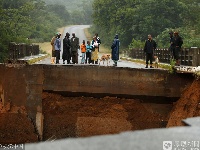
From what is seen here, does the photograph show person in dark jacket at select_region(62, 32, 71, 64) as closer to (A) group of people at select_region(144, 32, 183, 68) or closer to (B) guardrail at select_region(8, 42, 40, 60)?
(B) guardrail at select_region(8, 42, 40, 60)

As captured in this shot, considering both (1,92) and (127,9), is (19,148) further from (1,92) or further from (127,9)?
(127,9)

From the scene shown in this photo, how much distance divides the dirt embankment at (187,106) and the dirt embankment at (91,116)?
0.84m

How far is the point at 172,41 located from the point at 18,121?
24.0ft

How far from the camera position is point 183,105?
623 inches

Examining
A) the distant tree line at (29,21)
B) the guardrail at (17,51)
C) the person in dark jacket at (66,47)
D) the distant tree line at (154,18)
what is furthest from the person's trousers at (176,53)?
the distant tree line at (154,18)

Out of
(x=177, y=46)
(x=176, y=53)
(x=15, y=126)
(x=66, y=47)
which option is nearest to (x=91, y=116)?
(x=15, y=126)

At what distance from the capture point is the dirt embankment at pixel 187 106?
15.0 meters

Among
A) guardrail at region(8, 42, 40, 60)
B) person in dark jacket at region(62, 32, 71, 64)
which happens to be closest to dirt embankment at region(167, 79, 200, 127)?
person in dark jacket at region(62, 32, 71, 64)

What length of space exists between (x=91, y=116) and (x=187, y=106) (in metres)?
3.95

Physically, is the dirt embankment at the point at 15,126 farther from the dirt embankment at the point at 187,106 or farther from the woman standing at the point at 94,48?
the dirt embankment at the point at 187,106

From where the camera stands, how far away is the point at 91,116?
17.0 meters

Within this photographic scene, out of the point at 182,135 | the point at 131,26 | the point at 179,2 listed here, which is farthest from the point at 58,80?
the point at 131,26

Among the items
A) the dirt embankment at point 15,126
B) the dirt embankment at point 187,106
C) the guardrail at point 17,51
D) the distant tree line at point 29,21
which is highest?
the distant tree line at point 29,21

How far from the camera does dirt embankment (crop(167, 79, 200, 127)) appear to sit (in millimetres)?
14991
